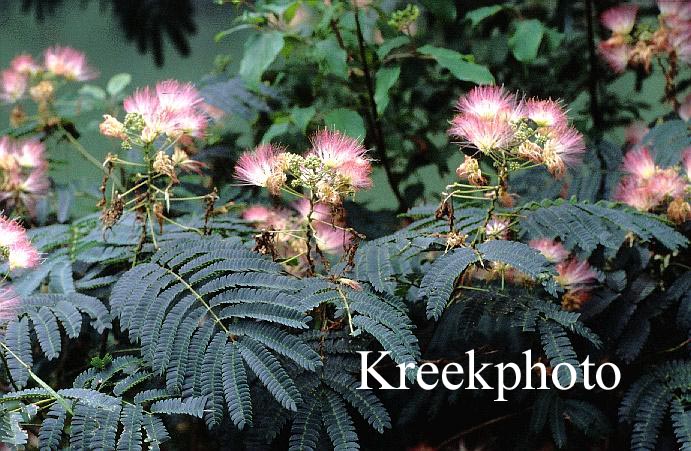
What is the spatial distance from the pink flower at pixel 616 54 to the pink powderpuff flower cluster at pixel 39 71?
1.25m

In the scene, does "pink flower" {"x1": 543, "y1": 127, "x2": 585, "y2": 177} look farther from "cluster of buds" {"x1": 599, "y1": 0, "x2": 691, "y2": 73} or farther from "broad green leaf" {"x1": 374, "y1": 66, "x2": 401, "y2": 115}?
"cluster of buds" {"x1": 599, "y1": 0, "x2": 691, "y2": 73}

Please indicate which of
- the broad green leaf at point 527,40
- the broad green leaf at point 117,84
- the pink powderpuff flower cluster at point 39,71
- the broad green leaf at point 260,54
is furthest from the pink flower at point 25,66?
the broad green leaf at point 527,40

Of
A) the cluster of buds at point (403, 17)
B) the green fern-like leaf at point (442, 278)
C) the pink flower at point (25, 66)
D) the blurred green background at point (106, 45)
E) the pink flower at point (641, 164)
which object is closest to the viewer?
the green fern-like leaf at point (442, 278)

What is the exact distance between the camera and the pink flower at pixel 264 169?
1.35 meters

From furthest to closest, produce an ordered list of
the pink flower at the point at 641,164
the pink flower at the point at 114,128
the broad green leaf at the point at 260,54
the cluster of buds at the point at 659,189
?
the broad green leaf at the point at 260,54 → the pink flower at the point at 641,164 → the cluster of buds at the point at 659,189 → the pink flower at the point at 114,128

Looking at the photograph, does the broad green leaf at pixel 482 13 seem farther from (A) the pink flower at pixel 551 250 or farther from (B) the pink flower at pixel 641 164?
(A) the pink flower at pixel 551 250

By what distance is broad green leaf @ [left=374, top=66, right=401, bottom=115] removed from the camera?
6.13ft

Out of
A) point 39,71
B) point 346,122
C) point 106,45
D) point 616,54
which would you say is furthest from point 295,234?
point 106,45

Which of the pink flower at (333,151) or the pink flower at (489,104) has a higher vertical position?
the pink flower at (489,104)

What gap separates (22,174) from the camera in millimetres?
1949

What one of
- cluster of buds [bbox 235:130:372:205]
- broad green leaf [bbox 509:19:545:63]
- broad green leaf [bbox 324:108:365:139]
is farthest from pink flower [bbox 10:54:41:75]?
broad green leaf [bbox 509:19:545:63]

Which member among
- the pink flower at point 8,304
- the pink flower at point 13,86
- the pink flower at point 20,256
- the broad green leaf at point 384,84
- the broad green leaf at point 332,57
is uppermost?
the pink flower at point 13,86

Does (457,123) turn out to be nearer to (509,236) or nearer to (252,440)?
(509,236)

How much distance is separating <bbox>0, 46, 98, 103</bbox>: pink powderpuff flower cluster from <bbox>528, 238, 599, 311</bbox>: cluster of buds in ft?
3.91
